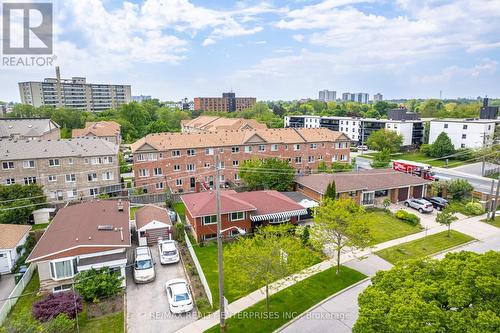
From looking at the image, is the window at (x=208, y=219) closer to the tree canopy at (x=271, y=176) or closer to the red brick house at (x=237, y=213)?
the red brick house at (x=237, y=213)

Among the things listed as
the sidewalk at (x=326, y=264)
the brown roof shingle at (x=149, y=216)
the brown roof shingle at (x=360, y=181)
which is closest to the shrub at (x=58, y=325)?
the sidewalk at (x=326, y=264)

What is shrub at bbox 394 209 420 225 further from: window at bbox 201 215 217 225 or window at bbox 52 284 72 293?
window at bbox 52 284 72 293

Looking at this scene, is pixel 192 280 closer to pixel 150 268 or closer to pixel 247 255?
pixel 150 268

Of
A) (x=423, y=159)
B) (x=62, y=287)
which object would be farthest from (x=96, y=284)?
(x=423, y=159)

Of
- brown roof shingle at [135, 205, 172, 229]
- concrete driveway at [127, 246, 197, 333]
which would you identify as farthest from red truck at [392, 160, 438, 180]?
concrete driveway at [127, 246, 197, 333]

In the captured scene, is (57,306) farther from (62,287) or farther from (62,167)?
(62,167)

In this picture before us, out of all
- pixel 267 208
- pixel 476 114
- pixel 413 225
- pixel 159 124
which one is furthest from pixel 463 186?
pixel 476 114

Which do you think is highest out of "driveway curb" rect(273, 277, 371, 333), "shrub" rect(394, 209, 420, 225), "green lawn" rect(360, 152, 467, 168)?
"green lawn" rect(360, 152, 467, 168)
